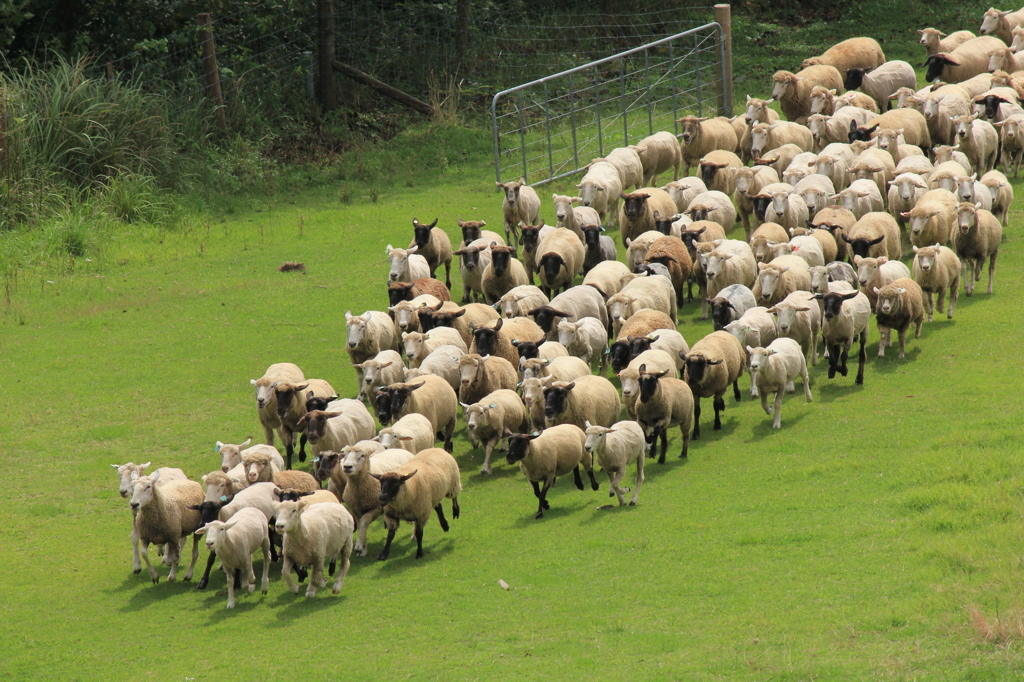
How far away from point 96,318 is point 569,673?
12914 mm

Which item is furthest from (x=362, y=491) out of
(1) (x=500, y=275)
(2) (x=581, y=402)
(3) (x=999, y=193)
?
(3) (x=999, y=193)

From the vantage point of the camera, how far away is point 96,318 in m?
19.0

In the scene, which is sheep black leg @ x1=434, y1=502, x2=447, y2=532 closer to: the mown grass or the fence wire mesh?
the mown grass

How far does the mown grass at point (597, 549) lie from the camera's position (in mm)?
9016

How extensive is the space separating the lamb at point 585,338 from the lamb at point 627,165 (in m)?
7.03

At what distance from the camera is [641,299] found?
16266 mm

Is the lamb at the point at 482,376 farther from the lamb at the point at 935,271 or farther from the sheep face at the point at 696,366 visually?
the lamb at the point at 935,271

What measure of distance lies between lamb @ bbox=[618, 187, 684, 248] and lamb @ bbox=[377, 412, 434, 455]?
7.77 m

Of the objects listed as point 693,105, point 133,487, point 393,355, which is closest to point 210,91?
point 693,105

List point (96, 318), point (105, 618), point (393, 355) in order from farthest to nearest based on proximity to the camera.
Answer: point (96, 318)
point (393, 355)
point (105, 618)

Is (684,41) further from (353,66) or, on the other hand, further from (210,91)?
(210,91)

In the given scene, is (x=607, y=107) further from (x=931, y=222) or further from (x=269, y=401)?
(x=269, y=401)

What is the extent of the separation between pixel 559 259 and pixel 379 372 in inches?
175

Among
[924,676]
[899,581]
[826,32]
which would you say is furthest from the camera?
[826,32]
